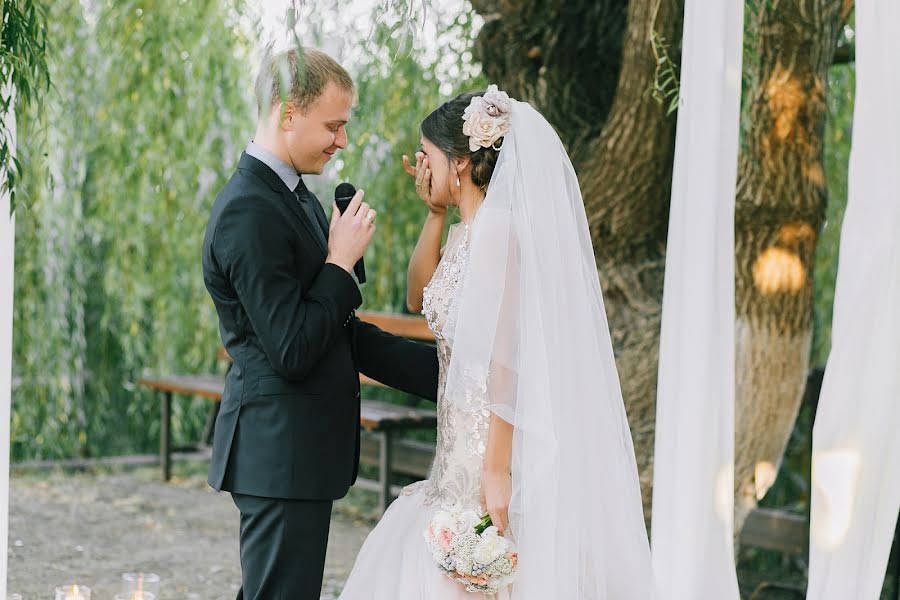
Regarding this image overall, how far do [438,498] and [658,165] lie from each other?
1755mm

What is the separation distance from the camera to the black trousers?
2.30m

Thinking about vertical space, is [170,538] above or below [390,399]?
below

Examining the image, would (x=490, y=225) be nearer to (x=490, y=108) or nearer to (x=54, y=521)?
(x=490, y=108)

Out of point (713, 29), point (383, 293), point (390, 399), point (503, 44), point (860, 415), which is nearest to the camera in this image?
point (860, 415)

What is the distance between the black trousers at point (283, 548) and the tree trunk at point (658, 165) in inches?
69.2

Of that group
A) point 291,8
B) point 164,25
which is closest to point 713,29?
point 291,8

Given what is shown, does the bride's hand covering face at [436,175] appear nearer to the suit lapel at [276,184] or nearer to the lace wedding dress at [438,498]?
the lace wedding dress at [438,498]

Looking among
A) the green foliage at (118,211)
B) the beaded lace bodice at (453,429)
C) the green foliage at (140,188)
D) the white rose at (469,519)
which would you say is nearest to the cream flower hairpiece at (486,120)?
the beaded lace bodice at (453,429)

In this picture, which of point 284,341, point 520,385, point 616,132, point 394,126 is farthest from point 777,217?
point 394,126

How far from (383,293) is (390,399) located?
0.85 m

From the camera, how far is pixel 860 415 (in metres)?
2.50

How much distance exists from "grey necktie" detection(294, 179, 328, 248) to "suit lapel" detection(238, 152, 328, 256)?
0.11 ft

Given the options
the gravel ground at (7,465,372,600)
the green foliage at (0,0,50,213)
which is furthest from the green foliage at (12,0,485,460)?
the green foliage at (0,0,50,213)

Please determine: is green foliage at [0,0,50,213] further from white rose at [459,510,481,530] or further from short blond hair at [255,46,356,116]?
white rose at [459,510,481,530]
